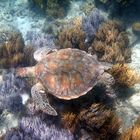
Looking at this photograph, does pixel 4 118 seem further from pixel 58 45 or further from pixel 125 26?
pixel 125 26

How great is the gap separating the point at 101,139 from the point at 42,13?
686cm

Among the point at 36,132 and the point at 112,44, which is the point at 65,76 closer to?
the point at 36,132

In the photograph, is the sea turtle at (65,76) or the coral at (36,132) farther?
the sea turtle at (65,76)

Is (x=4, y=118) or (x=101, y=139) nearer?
(x=101, y=139)

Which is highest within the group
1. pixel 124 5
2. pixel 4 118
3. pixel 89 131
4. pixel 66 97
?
pixel 124 5

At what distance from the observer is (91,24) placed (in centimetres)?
844

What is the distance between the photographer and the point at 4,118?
596 cm

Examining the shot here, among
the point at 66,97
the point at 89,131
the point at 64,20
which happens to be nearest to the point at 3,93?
the point at 66,97

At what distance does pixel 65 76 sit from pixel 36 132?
1291mm

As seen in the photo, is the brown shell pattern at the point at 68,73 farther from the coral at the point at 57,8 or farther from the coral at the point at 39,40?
the coral at the point at 57,8

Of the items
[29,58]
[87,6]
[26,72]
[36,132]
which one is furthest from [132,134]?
[87,6]

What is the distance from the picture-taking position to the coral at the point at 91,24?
8102mm

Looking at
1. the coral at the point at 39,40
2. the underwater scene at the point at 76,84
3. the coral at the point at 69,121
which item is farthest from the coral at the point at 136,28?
the coral at the point at 69,121

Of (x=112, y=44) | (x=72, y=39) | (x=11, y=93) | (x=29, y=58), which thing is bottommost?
(x=11, y=93)
